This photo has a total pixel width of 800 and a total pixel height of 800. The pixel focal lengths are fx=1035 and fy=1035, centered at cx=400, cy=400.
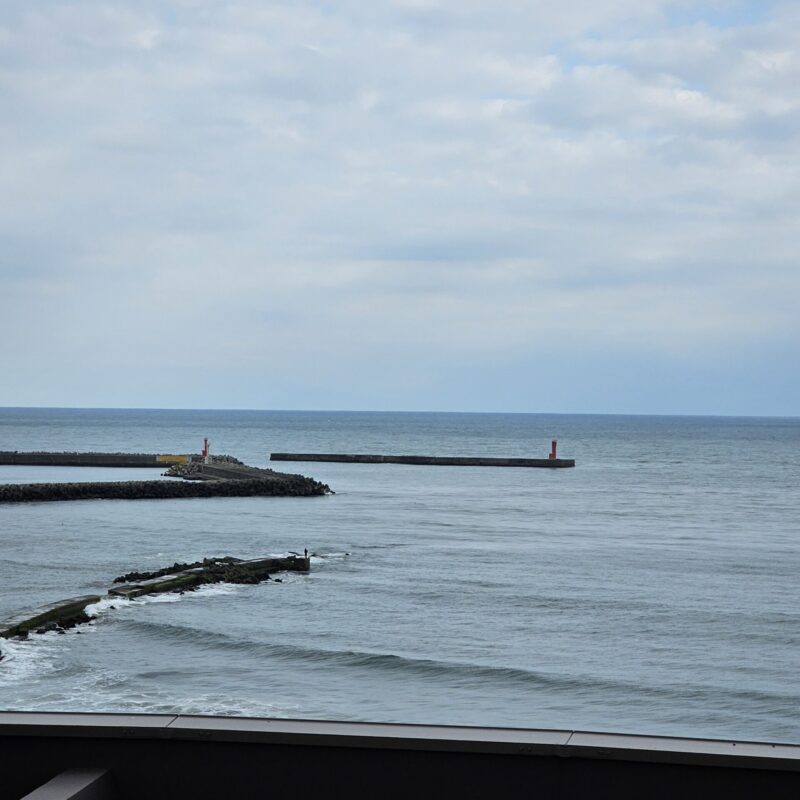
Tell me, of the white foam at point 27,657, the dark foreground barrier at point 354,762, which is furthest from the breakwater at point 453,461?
the dark foreground barrier at point 354,762

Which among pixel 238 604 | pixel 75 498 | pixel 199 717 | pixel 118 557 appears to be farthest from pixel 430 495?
pixel 199 717

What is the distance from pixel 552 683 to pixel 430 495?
3627cm

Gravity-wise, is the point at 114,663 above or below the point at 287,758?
below

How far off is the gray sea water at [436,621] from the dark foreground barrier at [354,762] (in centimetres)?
810

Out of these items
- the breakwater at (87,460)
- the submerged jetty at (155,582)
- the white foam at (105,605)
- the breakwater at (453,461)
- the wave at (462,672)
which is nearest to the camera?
the wave at (462,672)

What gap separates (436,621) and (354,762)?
561 inches

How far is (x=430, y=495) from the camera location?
50.2 meters

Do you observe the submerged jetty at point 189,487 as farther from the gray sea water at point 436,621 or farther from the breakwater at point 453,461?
the breakwater at point 453,461

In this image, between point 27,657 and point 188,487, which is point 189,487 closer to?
point 188,487

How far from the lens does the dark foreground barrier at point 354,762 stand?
372cm

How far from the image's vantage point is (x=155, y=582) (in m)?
20.8

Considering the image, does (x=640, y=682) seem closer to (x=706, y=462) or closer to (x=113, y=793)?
(x=113, y=793)

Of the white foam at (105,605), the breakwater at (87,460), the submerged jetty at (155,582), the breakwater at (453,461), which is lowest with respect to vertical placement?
the breakwater at (87,460)

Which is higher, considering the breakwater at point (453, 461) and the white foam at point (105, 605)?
the breakwater at point (453, 461)
